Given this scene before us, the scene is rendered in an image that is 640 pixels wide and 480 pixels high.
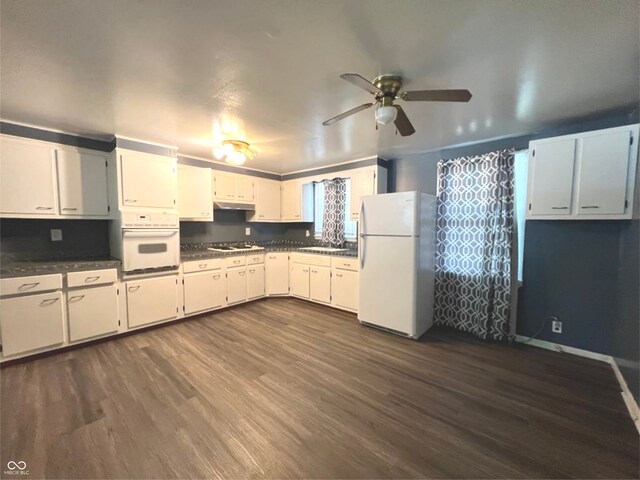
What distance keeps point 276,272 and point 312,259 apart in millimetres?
737

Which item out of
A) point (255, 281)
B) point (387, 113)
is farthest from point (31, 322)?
point (387, 113)

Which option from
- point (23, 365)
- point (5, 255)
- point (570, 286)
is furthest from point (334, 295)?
point (5, 255)

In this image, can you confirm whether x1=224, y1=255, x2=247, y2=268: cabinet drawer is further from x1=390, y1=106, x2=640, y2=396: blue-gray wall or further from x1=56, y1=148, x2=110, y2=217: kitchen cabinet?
x1=390, y1=106, x2=640, y2=396: blue-gray wall

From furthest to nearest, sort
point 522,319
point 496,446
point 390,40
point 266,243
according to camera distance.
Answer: point 266,243 → point 522,319 → point 496,446 → point 390,40

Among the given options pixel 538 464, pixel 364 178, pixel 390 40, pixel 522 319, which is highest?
pixel 390 40

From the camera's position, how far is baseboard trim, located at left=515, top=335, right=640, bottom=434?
5.84ft

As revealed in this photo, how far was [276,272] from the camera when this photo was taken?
4.45m

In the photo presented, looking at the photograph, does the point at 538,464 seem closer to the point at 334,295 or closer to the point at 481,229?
the point at 481,229

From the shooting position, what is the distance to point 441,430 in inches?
65.7

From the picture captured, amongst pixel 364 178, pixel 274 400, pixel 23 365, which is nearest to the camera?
pixel 274 400

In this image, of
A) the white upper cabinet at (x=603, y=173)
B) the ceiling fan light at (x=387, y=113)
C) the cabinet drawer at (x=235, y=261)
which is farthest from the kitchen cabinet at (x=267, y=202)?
the white upper cabinet at (x=603, y=173)

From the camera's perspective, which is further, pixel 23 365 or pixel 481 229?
pixel 481 229

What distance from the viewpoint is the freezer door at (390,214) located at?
2.86m

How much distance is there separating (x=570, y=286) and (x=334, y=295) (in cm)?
268
